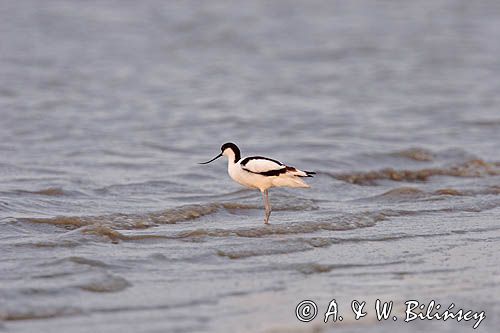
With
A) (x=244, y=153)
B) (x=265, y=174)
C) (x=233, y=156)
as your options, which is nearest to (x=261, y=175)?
(x=265, y=174)

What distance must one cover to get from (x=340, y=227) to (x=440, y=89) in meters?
12.8

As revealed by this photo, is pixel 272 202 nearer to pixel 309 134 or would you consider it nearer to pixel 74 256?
pixel 74 256

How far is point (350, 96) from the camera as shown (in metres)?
20.7

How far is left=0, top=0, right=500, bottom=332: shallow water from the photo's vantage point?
285 inches

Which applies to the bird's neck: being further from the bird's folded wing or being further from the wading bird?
the bird's folded wing

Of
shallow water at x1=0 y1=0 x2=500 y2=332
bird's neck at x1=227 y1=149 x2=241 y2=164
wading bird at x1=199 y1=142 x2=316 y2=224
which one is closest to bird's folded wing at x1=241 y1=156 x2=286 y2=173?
wading bird at x1=199 y1=142 x2=316 y2=224

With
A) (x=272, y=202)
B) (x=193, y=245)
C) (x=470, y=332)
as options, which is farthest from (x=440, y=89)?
(x=470, y=332)

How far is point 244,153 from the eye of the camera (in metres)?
15.4

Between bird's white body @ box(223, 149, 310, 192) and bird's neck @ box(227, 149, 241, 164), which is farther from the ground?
bird's neck @ box(227, 149, 241, 164)

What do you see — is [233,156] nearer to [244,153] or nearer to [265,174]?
[265,174]

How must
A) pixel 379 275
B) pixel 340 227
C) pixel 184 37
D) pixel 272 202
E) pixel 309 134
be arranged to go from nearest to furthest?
pixel 379 275 < pixel 340 227 < pixel 272 202 < pixel 309 134 < pixel 184 37

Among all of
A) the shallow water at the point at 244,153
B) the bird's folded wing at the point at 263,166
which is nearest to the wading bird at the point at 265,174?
the bird's folded wing at the point at 263,166

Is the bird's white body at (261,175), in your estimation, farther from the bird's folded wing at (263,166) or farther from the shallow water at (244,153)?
the shallow water at (244,153)

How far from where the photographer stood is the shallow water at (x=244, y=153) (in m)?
7.23
